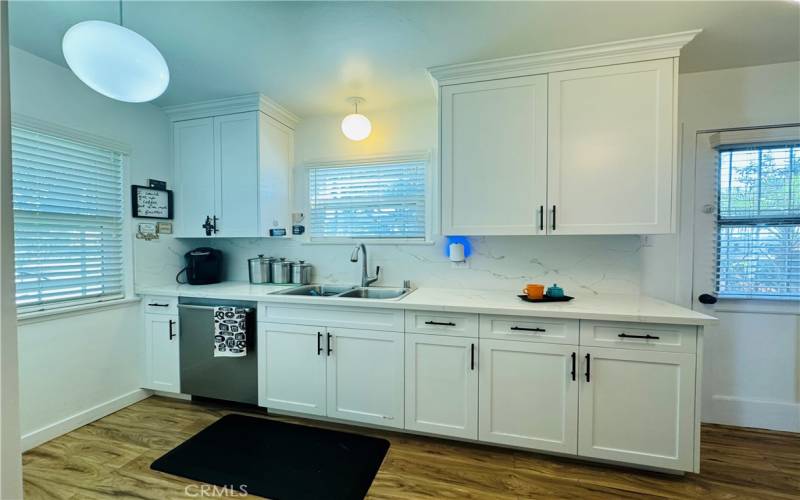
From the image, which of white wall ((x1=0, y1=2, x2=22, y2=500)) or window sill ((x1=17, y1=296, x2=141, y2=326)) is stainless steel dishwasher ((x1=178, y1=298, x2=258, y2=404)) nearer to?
window sill ((x1=17, y1=296, x2=141, y2=326))

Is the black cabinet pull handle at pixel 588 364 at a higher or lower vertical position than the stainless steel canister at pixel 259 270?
lower

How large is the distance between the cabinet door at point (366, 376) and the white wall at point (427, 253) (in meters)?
0.75

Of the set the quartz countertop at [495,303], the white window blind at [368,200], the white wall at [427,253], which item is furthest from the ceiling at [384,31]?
the quartz countertop at [495,303]

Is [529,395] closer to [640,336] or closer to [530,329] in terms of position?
[530,329]

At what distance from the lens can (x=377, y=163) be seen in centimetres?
284

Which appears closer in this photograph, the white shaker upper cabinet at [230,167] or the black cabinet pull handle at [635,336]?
the black cabinet pull handle at [635,336]

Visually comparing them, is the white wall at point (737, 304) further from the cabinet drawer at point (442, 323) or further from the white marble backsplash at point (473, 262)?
the cabinet drawer at point (442, 323)

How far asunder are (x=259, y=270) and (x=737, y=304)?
358cm

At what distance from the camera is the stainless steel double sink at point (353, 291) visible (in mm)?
2580

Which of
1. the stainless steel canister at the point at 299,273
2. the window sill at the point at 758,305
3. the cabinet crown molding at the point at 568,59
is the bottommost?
the window sill at the point at 758,305

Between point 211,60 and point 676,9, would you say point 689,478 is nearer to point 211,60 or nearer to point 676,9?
point 676,9

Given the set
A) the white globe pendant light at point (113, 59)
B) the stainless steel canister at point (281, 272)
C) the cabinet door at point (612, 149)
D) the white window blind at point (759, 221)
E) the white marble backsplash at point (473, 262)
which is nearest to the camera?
the white globe pendant light at point (113, 59)

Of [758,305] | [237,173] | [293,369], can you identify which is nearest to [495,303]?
[293,369]

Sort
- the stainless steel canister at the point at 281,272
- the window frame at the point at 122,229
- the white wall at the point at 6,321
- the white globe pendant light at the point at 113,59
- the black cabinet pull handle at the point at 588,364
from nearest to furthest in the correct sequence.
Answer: the white wall at the point at 6,321 → the white globe pendant light at the point at 113,59 → the black cabinet pull handle at the point at 588,364 → the window frame at the point at 122,229 → the stainless steel canister at the point at 281,272
